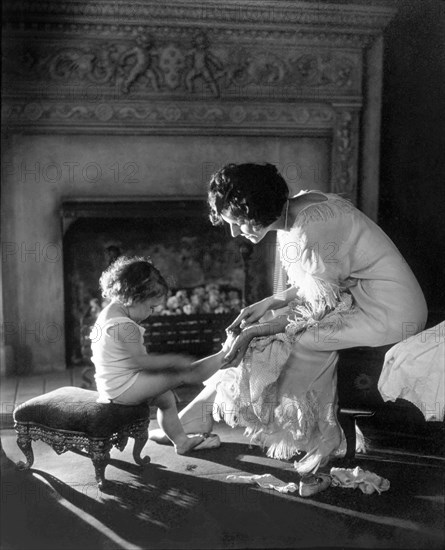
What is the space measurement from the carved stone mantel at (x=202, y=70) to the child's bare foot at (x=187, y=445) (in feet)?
6.15

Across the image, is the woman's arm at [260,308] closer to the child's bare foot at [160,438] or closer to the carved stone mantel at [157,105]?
the child's bare foot at [160,438]

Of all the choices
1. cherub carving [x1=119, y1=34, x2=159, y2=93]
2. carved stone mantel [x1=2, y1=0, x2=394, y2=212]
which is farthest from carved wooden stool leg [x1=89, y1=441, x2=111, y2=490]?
cherub carving [x1=119, y1=34, x2=159, y2=93]

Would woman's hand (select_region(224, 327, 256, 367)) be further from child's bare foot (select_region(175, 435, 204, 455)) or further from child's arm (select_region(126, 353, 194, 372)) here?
child's bare foot (select_region(175, 435, 204, 455))

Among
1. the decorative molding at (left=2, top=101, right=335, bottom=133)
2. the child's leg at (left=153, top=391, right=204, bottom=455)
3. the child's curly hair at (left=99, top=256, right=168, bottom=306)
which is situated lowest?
the child's leg at (left=153, top=391, right=204, bottom=455)

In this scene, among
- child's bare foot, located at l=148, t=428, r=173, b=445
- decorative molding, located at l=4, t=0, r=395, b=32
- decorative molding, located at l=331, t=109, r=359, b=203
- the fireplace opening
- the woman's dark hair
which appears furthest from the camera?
decorative molding, located at l=331, t=109, r=359, b=203

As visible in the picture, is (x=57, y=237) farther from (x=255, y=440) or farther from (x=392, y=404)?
(x=392, y=404)

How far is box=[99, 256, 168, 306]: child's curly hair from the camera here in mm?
2826

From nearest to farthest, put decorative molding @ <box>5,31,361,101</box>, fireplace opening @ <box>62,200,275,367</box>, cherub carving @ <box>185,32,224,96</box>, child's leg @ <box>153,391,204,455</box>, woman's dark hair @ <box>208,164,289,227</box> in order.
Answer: woman's dark hair @ <box>208,164,289,227</box> < child's leg @ <box>153,391,204,455</box> < decorative molding @ <box>5,31,361,101</box> < cherub carving @ <box>185,32,224,96</box> < fireplace opening @ <box>62,200,275,367</box>

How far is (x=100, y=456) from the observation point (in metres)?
2.70

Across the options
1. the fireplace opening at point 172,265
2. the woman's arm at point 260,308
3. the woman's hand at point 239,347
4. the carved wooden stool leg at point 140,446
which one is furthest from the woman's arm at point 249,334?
the fireplace opening at point 172,265

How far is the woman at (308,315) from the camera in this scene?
2.71 meters

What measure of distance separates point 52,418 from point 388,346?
1327mm

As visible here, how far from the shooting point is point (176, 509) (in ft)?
8.40

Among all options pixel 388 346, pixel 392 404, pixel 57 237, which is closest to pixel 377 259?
pixel 388 346
